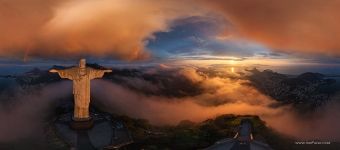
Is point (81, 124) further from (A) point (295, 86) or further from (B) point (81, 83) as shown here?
(A) point (295, 86)

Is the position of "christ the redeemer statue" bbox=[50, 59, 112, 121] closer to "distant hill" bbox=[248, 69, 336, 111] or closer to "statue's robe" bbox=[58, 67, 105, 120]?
"statue's robe" bbox=[58, 67, 105, 120]

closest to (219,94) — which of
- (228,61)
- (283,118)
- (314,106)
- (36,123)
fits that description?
(228,61)

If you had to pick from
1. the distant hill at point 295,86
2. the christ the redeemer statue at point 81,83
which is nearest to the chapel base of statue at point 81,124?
the christ the redeemer statue at point 81,83

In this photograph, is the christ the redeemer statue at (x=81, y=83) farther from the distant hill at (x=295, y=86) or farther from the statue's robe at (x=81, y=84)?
the distant hill at (x=295, y=86)

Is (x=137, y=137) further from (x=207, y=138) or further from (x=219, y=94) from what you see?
(x=219, y=94)

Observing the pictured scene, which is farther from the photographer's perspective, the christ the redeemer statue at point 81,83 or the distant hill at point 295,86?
the distant hill at point 295,86

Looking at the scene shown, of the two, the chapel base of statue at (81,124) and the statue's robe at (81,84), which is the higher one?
the statue's robe at (81,84)
